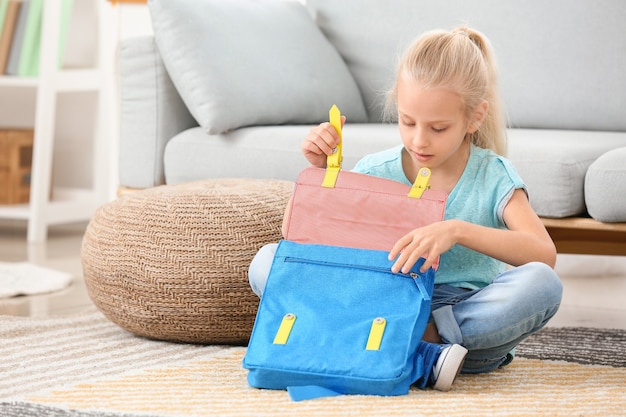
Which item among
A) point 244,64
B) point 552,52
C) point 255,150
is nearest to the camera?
point 255,150

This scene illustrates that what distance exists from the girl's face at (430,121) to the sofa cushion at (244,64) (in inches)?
35.3

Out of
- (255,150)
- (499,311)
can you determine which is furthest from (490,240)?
(255,150)

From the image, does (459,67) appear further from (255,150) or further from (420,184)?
(255,150)

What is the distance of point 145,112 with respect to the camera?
7.98ft

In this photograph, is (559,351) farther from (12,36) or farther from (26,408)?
(12,36)

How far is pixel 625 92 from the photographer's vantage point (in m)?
2.44

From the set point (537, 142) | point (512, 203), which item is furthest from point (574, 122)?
point (512, 203)

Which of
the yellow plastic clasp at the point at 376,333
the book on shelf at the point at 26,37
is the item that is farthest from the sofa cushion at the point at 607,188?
the book on shelf at the point at 26,37

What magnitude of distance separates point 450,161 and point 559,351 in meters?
0.45

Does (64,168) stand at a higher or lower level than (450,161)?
lower

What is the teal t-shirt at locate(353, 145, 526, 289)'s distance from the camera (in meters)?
1.55

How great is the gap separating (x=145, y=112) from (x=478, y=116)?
1.13 meters

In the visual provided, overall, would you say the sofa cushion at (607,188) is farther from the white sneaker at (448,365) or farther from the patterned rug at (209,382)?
the white sneaker at (448,365)

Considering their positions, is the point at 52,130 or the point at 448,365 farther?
the point at 52,130
